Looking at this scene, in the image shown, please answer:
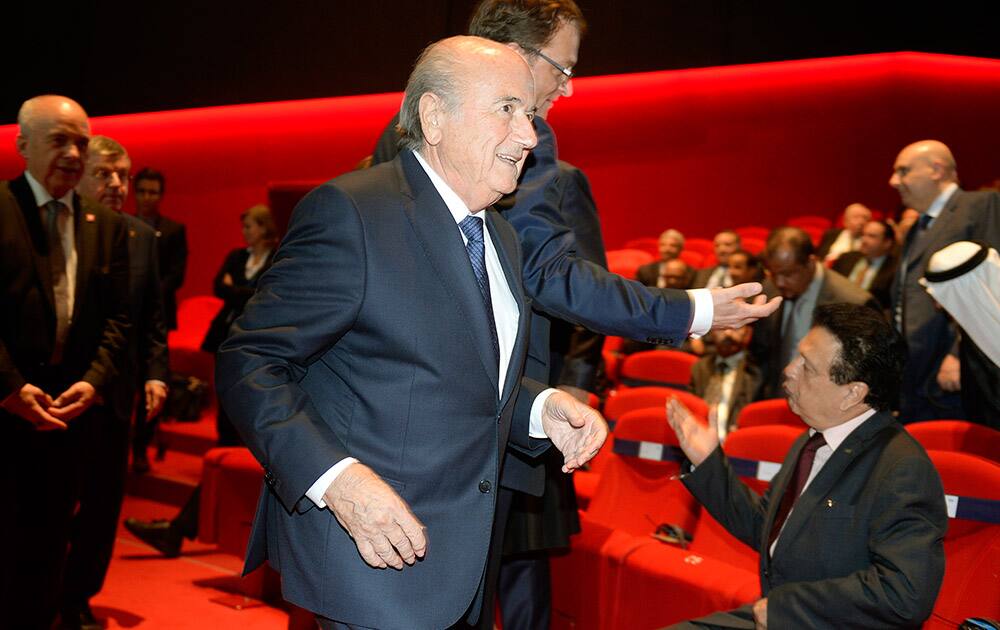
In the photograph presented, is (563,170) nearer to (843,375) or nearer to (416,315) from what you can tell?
(843,375)

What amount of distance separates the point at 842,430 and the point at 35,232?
7.83 ft

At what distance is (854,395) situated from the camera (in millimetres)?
2428

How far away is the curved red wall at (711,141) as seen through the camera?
379 inches

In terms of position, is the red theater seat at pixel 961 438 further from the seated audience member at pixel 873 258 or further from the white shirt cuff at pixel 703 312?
the seated audience member at pixel 873 258

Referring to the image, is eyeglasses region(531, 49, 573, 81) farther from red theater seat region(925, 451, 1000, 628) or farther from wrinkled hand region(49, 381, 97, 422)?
wrinkled hand region(49, 381, 97, 422)

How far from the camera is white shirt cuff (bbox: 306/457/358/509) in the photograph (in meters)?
1.43

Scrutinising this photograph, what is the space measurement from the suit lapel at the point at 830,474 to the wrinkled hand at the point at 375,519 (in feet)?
4.11

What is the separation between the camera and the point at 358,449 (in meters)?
1.55

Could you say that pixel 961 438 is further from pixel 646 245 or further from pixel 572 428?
pixel 646 245

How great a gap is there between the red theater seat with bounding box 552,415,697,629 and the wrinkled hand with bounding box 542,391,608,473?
155 cm

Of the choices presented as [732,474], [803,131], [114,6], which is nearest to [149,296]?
[114,6]

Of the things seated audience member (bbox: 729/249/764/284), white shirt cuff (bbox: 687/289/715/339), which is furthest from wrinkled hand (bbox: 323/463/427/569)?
seated audience member (bbox: 729/249/764/284)

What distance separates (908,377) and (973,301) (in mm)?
2177

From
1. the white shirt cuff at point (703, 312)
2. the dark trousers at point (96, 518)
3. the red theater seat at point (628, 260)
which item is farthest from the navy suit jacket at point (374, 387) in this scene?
the red theater seat at point (628, 260)
